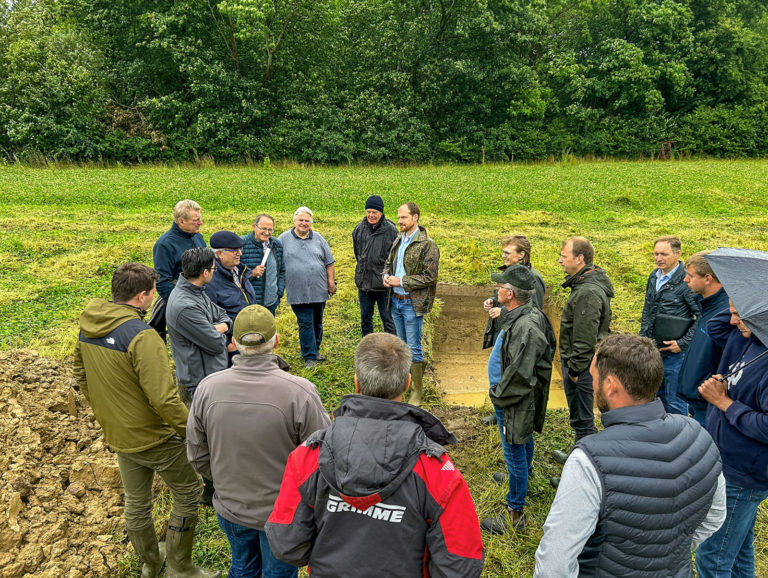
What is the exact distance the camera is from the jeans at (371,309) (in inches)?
255

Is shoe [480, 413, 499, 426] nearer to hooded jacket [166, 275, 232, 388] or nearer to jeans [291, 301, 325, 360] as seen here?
jeans [291, 301, 325, 360]

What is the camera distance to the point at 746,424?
284 cm

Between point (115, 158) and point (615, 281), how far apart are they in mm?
23896

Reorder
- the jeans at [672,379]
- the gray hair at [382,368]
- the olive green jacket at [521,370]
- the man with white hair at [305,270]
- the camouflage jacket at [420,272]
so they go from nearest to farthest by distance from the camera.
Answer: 1. the gray hair at [382,368]
2. the olive green jacket at [521,370]
3. the jeans at [672,379]
4. the camouflage jacket at [420,272]
5. the man with white hair at [305,270]

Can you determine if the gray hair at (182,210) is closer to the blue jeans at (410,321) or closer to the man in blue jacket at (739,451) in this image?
the blue jeans at (410,321)

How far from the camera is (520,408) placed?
3.77m

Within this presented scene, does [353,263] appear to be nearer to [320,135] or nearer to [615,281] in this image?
[615,281]

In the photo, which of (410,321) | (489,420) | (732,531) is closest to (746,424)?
(732,531)

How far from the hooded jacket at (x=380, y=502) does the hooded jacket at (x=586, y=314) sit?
2.84 m

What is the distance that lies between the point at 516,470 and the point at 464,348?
4745 millimetres

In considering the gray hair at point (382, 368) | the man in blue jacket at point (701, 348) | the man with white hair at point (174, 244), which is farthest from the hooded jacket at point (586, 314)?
the man with white hair at point (174, 244)

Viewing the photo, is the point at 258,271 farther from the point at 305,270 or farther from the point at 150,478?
the point at 150,478

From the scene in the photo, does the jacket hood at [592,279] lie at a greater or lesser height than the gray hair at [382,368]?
lesser

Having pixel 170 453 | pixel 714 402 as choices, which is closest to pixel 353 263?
pixel 170 453
